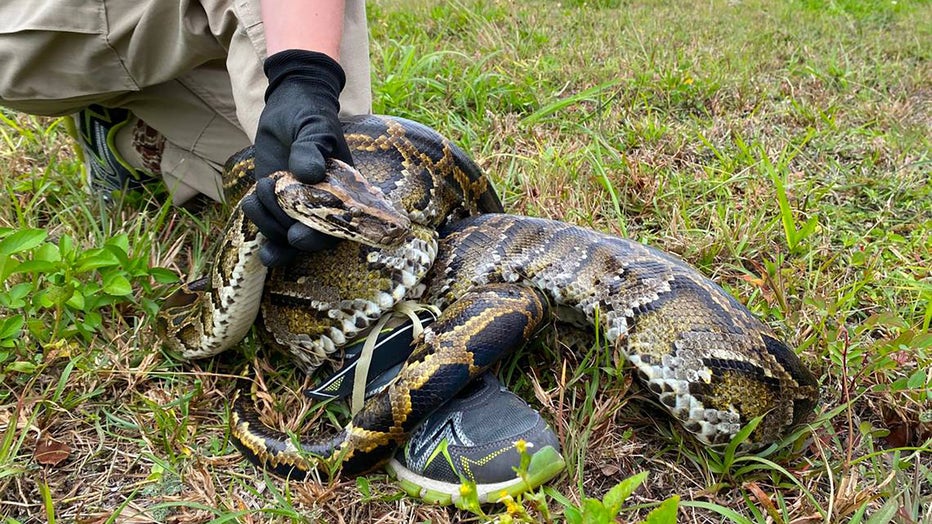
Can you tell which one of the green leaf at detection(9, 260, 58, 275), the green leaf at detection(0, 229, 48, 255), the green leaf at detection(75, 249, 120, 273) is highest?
the green leaf at detection(0, 229, 48, 255)

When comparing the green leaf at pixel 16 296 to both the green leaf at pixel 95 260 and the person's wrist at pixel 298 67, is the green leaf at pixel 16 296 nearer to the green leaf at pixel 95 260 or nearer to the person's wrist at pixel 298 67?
the green leaf at pixel 95 260

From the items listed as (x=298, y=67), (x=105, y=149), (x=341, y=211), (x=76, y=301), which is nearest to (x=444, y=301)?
(x=341, y=211)

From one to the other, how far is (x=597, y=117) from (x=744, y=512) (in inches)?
128

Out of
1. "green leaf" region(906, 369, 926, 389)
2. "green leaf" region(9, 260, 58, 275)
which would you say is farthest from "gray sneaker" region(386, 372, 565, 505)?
"green leaf" region(9, 260, 58, 275)

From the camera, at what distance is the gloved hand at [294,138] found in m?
2.68

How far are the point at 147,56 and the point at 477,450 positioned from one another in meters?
2.61

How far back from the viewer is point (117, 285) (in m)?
3.14

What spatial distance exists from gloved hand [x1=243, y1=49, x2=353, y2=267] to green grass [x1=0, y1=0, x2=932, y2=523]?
728mm

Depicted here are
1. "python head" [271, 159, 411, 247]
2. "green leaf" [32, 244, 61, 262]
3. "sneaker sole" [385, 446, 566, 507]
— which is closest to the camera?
"sneaker sole" [385, 446, 566, 507]

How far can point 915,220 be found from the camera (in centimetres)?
411

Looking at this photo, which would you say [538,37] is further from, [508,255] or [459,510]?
[459,510]

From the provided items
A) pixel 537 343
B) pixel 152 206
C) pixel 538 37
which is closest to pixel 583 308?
pixel 537 343

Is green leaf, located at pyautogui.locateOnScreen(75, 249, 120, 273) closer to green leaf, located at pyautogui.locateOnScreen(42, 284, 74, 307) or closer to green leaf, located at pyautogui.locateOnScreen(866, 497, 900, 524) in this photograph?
green leaf, located at pyautogui.locateOnScreen(42, 284, 74, 307)

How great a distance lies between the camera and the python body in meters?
2.61
